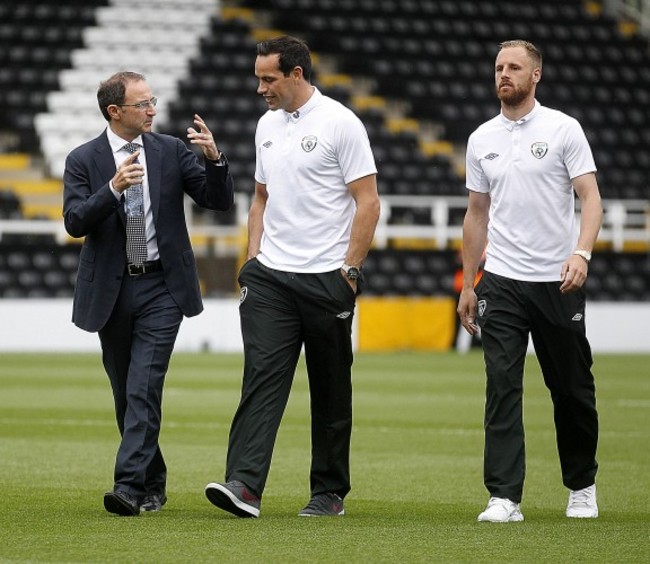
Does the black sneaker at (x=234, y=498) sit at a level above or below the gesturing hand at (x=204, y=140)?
below

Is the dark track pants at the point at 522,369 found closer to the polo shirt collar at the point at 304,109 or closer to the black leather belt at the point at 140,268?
the polo shirt collar at the point at 304,109

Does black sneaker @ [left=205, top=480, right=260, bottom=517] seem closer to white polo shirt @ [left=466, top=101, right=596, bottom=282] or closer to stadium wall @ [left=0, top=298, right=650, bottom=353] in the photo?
white polo shirt @ [left=466, top=101, right=596, bottom=282]

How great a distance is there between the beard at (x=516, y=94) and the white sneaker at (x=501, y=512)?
1.73 meters

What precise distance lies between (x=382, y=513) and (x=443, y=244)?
59.2ft

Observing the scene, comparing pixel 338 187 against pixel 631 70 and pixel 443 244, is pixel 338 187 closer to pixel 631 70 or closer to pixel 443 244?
pixel 443 244

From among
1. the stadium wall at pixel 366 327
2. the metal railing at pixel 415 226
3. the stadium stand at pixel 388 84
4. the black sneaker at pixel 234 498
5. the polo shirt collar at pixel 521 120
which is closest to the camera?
the black sneaker at pixel 234 498

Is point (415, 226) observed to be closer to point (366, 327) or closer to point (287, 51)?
point (366, 327)

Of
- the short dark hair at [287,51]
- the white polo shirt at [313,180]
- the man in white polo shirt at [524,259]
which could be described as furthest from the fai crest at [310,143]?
the man in white polo shirt at [524,259]

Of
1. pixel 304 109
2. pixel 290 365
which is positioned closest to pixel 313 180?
pixel 304 109

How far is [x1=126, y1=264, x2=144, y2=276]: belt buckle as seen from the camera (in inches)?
284

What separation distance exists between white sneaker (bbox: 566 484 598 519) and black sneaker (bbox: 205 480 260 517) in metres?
1.42

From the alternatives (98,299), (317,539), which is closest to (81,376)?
(98,299)

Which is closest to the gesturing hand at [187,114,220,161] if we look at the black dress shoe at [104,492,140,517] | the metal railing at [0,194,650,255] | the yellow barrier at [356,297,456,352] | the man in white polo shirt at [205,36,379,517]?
the man in white polo shirt at [205,36,379,517]

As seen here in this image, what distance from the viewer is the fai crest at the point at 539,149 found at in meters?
6.85
